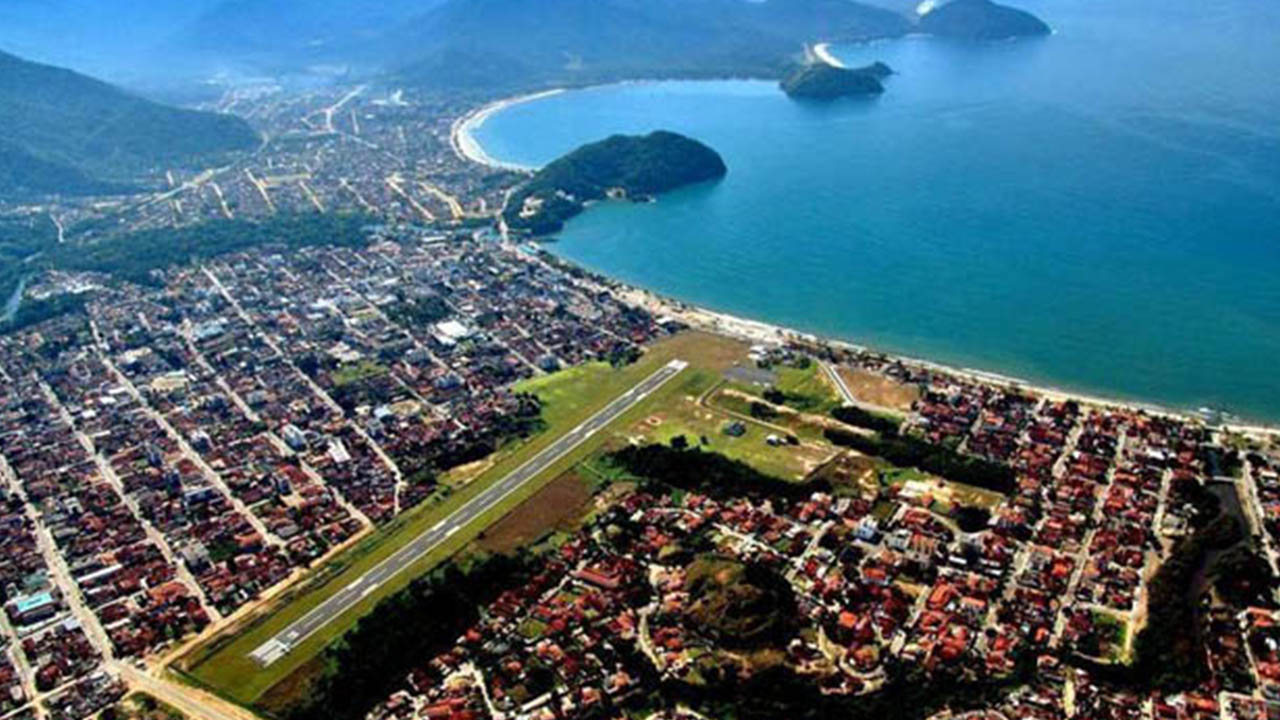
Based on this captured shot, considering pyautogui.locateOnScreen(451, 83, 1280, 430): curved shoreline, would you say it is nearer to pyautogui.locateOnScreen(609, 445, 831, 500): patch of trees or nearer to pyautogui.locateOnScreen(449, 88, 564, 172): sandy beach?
pyautogui.locateOnScreen(609, 445, 831, 500): patch of trees

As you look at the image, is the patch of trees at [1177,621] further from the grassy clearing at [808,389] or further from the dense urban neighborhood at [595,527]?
the grassy clearing at [808,389]

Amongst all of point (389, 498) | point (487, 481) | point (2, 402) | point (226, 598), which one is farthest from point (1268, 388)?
point (2, 402)

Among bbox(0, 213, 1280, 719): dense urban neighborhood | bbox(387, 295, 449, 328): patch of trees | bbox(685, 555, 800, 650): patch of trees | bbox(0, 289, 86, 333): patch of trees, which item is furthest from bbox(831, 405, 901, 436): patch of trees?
bbox(0, 289, 86, 333): patch of trees

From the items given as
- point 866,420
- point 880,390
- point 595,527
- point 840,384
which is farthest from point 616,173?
point 595,527

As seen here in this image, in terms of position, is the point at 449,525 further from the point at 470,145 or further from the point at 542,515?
the point at 470,145

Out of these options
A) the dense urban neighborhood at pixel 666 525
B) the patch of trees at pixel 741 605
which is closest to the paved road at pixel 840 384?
the dense urban neighborhood at pixel 666 525

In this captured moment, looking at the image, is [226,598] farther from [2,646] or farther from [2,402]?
[2,402]
